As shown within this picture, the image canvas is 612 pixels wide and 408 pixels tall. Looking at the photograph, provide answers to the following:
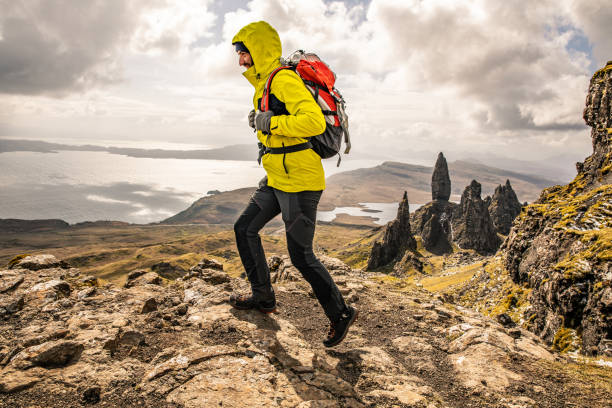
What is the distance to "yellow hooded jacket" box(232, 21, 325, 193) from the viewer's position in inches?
230

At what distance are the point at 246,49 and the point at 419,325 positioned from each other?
9.34 meters

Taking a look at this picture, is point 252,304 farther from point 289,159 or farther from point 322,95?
point 322,95

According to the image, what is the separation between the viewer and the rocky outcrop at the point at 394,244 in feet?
482

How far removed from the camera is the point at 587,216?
98.5 feet

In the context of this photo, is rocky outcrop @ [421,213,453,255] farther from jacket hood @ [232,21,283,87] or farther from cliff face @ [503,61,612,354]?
jacket hood @ [232,21,283,87]

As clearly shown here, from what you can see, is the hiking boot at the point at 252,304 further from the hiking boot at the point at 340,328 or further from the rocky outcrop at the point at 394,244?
the rocky outcrop at the point at 394,244

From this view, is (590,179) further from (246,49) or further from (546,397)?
(246,49)

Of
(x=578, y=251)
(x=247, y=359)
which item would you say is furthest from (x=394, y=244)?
(x=247, y=359)

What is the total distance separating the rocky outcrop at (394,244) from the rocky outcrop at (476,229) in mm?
40525

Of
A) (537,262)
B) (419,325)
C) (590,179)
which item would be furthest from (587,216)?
(419,325)

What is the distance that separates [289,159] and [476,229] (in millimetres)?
188926

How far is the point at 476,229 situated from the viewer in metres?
170

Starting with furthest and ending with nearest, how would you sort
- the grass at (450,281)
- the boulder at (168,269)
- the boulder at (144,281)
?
the boulder at (168,269) < the grass at (450,281) < the boulder at (144,281)

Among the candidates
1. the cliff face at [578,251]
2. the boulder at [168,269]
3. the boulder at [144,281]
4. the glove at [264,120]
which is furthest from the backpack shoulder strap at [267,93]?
the boulder at [168,269]
